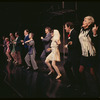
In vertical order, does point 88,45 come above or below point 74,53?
above

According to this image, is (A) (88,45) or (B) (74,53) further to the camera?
(B) (74,53)

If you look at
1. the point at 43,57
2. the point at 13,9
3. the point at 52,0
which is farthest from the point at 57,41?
the point at 13,9

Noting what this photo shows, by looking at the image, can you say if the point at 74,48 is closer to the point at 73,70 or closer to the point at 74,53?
the point at 74,53

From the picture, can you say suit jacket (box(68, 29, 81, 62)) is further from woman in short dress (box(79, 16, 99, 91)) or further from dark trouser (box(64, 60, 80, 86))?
woman in short dress (box(79, 16, 99, 91))

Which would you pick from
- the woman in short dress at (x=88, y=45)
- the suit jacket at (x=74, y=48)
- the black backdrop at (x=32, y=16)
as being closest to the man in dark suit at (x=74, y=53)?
the suit jacket at (x=74, y=48)

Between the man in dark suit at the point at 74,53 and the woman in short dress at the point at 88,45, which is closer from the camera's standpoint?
the woman in short dress at the point at 88,45

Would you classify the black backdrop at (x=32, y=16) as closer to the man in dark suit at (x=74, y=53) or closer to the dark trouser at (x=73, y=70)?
the man in dark suit at (x=74, y=53)

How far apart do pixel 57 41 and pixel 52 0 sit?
6.97 meters

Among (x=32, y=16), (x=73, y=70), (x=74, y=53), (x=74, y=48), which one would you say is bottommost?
(x=73, y=70)

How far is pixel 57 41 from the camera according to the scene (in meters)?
6.16

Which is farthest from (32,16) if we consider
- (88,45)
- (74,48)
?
(88,45)

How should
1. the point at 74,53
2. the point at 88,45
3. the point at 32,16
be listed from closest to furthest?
the point at 88,45 < the point at 74,53 < the point at 32,16

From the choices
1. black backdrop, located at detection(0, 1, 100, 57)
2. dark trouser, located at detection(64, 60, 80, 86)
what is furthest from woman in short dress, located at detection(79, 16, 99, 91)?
black backdrop, located at detection(0, 1, 100, 57)

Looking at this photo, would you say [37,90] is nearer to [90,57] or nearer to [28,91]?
[28,91]
